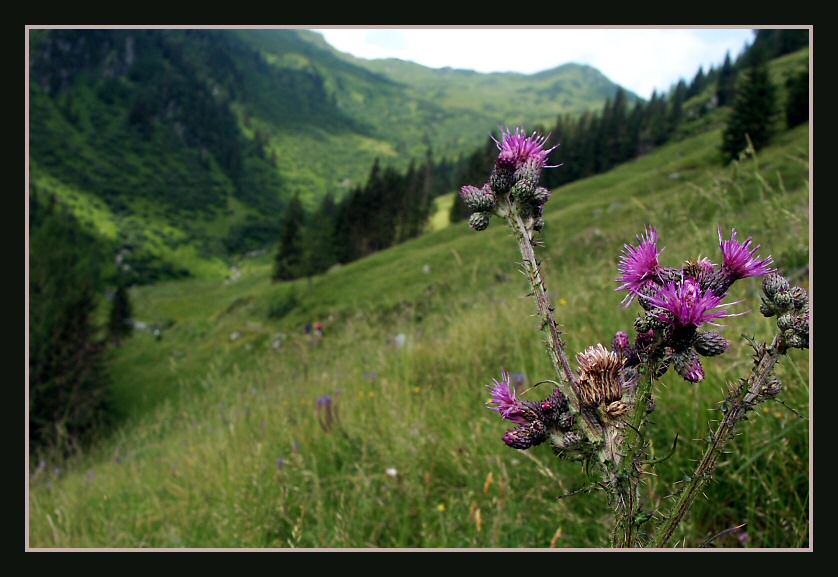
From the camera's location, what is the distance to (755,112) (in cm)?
3862

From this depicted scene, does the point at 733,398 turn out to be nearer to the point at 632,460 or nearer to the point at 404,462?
the point at 632,460

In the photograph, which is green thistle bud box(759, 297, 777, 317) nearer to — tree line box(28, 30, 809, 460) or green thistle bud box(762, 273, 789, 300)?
green thistle bud box(762, 273, 789, 300)

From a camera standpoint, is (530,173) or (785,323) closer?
(785,323)

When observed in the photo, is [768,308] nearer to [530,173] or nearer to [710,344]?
[710,344]

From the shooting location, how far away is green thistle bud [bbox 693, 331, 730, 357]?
3.04ft

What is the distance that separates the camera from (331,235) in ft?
236

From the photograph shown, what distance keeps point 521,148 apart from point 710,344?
1.90 feet

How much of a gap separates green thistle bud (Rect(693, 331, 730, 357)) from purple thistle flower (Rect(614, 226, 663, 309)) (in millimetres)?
137

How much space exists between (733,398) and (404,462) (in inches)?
132

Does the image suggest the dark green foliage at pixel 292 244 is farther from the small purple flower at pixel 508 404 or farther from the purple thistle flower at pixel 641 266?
the purple thistle flower at pixel 641 266

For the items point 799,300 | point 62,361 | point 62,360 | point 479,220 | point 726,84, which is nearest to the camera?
point 799,300

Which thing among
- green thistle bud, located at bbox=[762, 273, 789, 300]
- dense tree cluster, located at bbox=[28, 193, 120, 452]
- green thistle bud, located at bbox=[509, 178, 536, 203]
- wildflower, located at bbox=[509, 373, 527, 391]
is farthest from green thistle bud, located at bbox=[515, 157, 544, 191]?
dense tree cluster, located at bbox=[28, 193, 120, 452]

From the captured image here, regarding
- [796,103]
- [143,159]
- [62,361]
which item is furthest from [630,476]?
[143,159]
